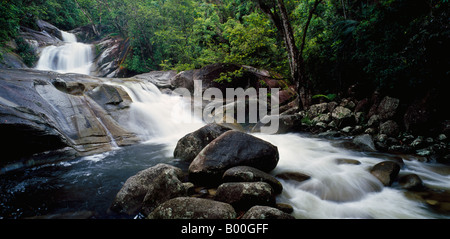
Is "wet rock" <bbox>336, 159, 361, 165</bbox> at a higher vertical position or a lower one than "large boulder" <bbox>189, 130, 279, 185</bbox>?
lower

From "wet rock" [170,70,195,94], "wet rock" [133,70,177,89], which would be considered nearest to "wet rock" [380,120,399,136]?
"wet rock" [170,70,195,94]

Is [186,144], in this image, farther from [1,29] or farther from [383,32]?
[1,29]

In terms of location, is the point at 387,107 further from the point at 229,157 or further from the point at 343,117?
the point at 229,157

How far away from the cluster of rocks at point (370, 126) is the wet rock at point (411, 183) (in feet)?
5.12

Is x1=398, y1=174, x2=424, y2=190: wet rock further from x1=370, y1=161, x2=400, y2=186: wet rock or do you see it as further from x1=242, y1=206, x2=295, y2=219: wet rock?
x1=242, y1=206, x2=295, y2=219: wet rock

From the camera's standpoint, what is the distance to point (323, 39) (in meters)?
8.96

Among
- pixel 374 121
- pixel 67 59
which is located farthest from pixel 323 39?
pixel 67 59

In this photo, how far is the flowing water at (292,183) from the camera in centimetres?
306

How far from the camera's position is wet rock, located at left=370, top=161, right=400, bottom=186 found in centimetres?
357

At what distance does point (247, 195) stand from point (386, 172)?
3.00m

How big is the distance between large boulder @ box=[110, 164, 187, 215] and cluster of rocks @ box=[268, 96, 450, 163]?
5.33 metres

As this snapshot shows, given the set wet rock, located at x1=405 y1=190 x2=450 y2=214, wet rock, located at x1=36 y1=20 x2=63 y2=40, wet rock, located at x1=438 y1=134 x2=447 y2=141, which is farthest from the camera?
wet rock, located at x1=36 y1=20 x2=63 y2=40
